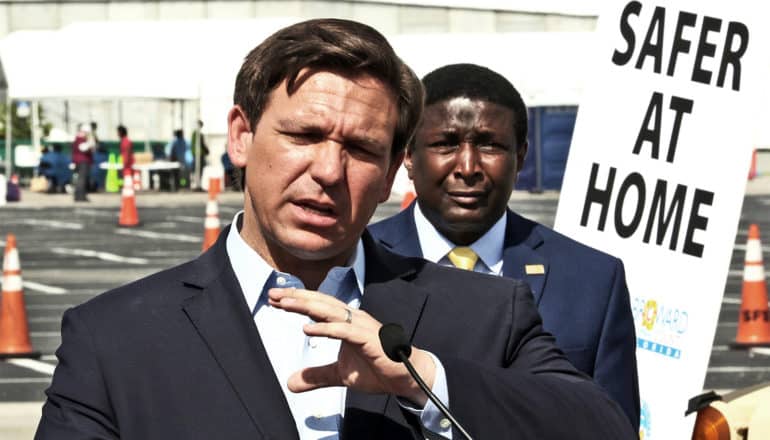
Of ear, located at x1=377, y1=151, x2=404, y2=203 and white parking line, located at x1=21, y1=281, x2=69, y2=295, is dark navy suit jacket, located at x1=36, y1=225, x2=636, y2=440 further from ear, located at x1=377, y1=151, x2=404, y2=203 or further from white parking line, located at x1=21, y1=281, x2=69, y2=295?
white parking line, located at x1=21, y1=281, x2=69, y2=295

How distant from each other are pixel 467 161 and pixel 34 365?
9.47 metres

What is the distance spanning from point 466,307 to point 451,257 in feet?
7.37

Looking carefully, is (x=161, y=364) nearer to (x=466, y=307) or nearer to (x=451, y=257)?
(x=466, y=307)

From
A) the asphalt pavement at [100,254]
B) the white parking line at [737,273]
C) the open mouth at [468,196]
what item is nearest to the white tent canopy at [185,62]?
the asphalt pavement at [100,254]

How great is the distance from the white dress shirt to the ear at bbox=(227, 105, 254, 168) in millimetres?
131

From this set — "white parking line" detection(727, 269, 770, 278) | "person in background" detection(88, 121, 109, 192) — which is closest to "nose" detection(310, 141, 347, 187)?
"white parking line" detection(727, 269, 770, 278)

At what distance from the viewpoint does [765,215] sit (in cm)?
3106

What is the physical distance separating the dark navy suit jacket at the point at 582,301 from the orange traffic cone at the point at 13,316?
974 cm

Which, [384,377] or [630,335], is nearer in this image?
[384,377]

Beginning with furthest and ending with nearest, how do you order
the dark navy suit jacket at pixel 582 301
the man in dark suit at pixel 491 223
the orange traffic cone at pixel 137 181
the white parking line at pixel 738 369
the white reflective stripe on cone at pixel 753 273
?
the orange traffic cone at pixel 137 181 → the white reflective stripe on cone at pixel 753 273 → the white parking line at pixel 738 369 → the man in dark suit at pixel 491 223 → the dark navy suit jacket at pixel 582 301

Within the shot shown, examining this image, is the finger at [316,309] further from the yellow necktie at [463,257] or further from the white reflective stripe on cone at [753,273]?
the white reflective stripe on cone at [753,273]

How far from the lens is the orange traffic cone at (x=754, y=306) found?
47.5 feet


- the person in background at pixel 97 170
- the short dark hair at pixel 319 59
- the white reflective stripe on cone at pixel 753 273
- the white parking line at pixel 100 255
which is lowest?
the person in background at pixel 97 170

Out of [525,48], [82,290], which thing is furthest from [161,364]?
[525,48]
